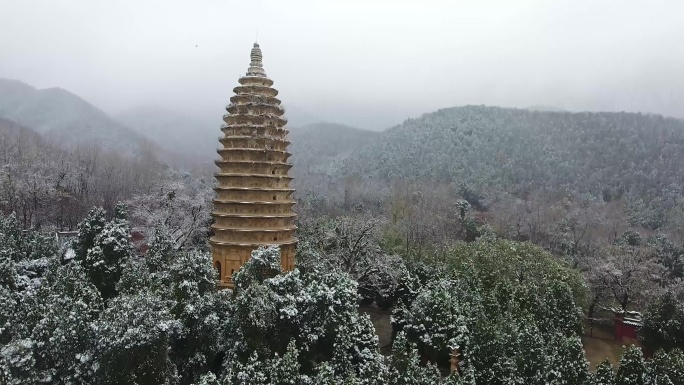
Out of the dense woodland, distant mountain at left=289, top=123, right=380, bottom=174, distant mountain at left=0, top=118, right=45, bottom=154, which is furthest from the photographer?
distant mountain at left=289, top=123, right=380, bottom=174

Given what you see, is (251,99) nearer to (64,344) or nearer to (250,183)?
(250,183)

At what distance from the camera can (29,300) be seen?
1556 centimetres

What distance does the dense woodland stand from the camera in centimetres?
1440

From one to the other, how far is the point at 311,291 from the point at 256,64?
11424 mm

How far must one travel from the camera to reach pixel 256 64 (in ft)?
77.8

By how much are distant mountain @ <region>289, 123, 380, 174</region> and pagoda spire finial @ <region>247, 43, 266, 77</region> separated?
8231 cm

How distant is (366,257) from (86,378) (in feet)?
56.0

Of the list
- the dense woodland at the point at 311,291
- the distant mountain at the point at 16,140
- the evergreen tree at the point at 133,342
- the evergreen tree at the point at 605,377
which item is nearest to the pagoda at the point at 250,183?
the dense woodland at the point at 311,291

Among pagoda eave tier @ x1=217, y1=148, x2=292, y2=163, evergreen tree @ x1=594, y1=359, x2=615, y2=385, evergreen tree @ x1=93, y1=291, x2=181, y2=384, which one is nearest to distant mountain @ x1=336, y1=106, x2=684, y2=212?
pagoda eave tier @ x1=217, y1=148, x2=292, y2=163

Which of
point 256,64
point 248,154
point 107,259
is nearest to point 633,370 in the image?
point 248,154

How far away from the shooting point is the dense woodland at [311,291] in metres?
14.4

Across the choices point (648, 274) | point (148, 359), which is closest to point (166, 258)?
point (148, 359)

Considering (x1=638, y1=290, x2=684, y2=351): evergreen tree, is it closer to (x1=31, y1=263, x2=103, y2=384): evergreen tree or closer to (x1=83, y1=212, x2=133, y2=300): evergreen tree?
(x1=31, y1=263, x2=103, y2=384): evergreen tree

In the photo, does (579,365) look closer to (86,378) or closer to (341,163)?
(86,378)
